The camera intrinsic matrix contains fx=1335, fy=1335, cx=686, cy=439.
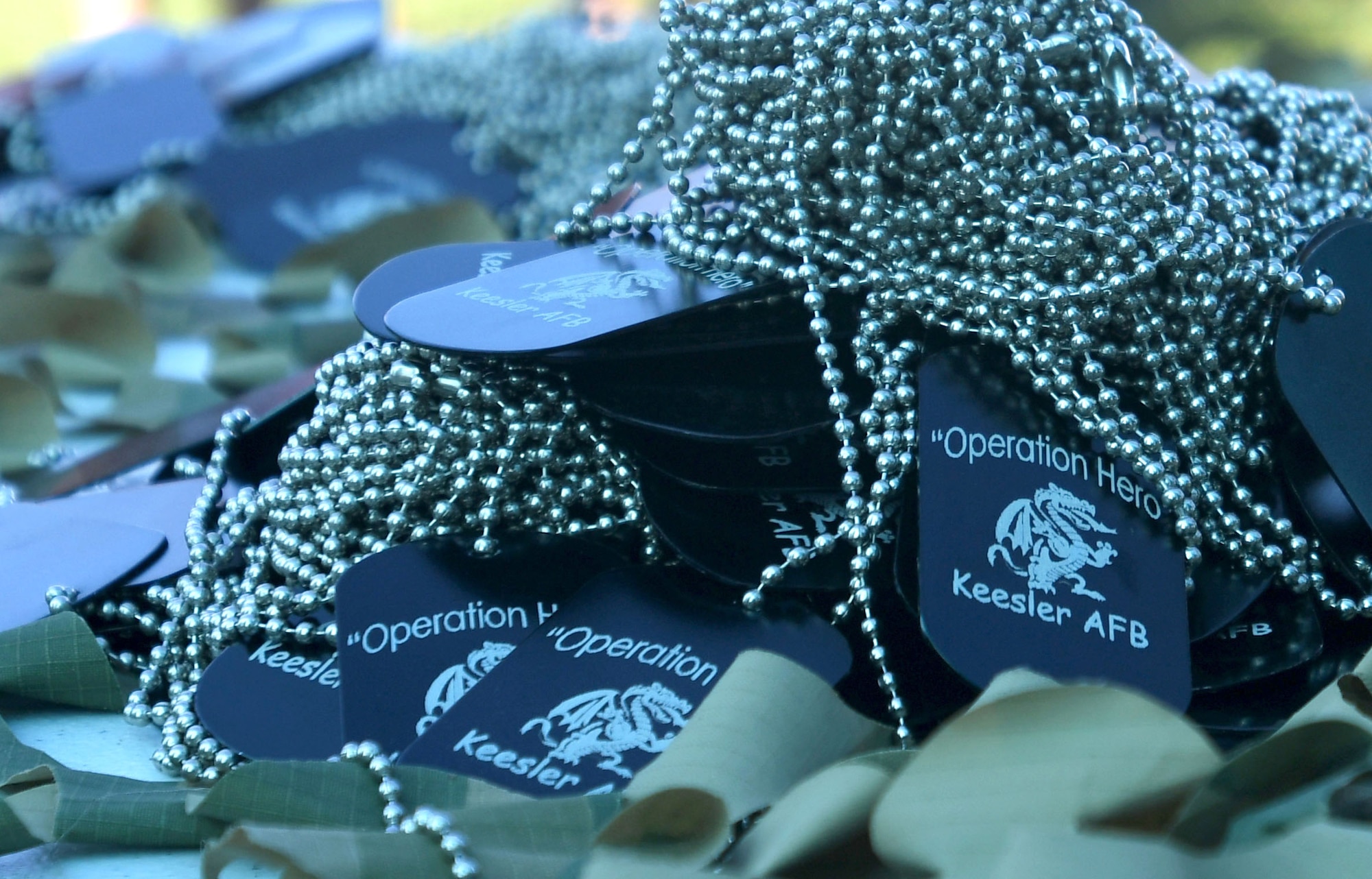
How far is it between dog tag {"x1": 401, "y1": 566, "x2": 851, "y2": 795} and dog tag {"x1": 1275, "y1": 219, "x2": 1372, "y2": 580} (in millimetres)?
291

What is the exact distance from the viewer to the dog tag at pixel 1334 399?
2.44 feet

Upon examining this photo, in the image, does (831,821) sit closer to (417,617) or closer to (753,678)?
(753,678)

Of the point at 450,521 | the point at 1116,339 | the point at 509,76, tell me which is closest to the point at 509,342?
the point at 450,521

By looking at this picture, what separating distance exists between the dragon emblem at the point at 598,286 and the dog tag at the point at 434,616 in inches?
5.7

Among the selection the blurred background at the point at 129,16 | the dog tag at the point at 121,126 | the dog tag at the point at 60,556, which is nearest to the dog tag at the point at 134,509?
the dog tag at the point at 60,556

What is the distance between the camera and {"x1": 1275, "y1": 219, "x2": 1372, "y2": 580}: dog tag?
2.44 feet

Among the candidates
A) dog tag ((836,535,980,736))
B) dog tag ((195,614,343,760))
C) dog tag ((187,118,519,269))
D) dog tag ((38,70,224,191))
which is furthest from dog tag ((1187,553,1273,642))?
dog tag ((38,70,224,191))

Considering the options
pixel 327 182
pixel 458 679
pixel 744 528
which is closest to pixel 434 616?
pixel 458 679

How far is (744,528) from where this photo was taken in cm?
77

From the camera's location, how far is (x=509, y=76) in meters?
1.97

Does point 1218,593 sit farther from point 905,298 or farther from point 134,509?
point 134,509

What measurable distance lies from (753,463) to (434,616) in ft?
0.67

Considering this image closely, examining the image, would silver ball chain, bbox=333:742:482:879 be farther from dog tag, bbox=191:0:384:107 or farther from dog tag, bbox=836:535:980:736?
dog tag, bbox=191:0:384:107

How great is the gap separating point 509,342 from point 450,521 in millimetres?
124
